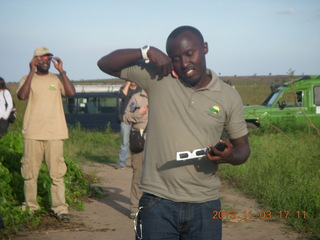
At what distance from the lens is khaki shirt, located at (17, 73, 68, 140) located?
631cm

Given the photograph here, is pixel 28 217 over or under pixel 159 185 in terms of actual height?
under

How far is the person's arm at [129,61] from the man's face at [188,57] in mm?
75

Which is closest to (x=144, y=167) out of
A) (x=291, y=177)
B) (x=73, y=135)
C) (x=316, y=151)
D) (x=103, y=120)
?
(x=291, y=177)

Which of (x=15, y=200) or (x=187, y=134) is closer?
(x=187, y=134)

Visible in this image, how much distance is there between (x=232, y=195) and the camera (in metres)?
8.44

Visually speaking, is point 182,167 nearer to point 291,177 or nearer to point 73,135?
point 291,177

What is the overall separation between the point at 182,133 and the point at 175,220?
1.67 feet

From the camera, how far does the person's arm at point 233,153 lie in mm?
2998

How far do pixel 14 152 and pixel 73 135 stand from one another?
940cm

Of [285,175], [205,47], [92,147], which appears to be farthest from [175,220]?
[92,147]

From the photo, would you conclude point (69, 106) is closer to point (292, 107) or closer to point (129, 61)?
point (292, 107)

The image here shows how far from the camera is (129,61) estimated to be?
10.6 ft

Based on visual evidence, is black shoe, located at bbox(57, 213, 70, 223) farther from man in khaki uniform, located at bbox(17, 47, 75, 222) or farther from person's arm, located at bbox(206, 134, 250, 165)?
person's arm, located at bbox(206, 134, 250, 165)
